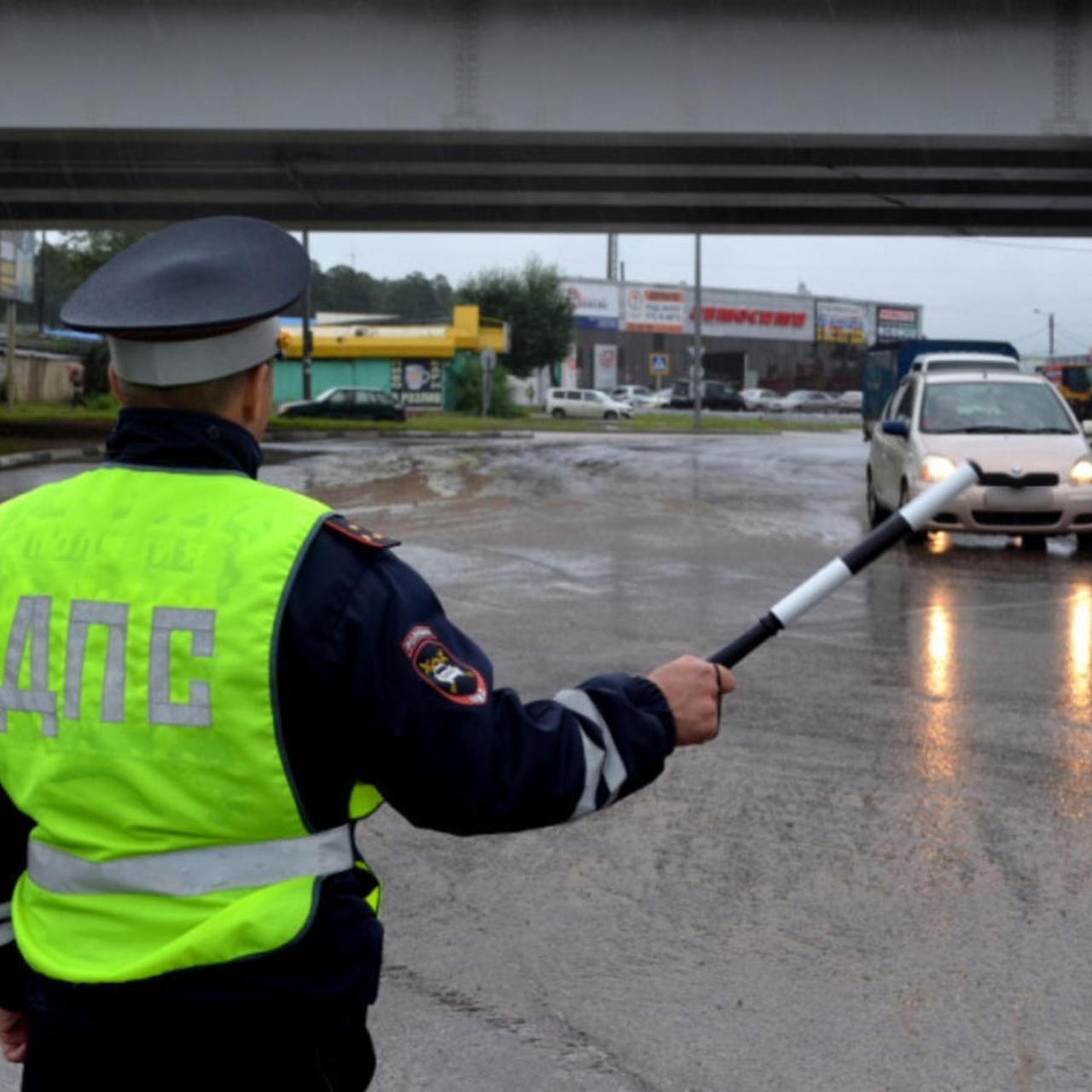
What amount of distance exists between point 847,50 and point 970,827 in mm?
16836

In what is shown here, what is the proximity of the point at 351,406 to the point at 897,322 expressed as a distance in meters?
57.3

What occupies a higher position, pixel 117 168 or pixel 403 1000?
pixel 117 168

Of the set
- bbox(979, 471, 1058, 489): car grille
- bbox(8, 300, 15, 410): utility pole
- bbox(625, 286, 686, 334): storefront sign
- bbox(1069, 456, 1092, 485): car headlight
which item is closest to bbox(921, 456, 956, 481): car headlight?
bbox(979, 471, 1058, 489): car grille

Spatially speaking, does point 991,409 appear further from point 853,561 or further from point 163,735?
point 163,735

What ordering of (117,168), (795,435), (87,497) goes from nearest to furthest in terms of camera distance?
(87,497)
(117,168)
(795,435)

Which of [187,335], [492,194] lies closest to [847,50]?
[492,194]

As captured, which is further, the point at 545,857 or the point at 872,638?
the point at 872,638

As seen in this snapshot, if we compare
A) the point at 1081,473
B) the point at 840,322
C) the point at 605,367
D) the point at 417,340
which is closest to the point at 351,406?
the point at 417,340

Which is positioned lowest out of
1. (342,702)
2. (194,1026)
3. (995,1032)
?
(995,1032)

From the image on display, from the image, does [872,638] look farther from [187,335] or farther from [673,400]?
[673,400]

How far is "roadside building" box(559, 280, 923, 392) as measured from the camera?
94.4m

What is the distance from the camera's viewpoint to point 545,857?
585 centimetres

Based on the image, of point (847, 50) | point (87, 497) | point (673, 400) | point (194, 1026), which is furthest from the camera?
point (673, 400)

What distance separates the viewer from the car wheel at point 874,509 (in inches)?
711
